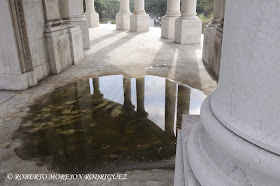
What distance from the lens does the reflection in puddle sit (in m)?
4.21

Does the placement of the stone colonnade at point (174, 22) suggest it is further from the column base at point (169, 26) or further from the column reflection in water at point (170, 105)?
the column reflection in water at point (170, 105)

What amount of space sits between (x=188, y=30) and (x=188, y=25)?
325 millimetres

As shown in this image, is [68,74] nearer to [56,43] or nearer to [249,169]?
[56,43]

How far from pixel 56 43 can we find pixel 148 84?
3859 millimetres

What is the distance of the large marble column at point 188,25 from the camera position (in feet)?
48.3

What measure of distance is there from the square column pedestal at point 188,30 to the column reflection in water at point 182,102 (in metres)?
8.15

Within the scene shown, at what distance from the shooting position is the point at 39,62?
8438 millimetres

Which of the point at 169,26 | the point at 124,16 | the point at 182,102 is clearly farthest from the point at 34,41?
the point at 124,16

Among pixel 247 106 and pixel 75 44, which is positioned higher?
pixel 247 106

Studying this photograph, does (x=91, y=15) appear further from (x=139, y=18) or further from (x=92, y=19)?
(x=139, y=18)

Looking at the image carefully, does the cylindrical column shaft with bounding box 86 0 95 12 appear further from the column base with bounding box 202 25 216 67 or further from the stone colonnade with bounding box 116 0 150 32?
the column base with bounding box 202 25 216 67

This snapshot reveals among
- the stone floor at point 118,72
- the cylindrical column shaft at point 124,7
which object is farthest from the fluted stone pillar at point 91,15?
the stone floor at point 118,72

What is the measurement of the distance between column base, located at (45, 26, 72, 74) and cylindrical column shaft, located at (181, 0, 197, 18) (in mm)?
7734

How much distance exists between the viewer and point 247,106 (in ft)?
5.73
